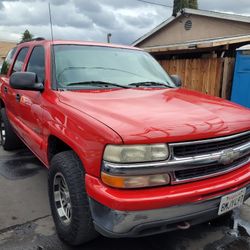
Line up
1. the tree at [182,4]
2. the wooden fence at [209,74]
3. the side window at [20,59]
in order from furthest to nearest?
the tree at [182,4] < the wooden fence at [209,74] < the side window at [20,59]

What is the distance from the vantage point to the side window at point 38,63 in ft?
11.9

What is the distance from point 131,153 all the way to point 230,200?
92cm

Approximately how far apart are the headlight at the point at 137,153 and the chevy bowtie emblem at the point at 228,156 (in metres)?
0.50

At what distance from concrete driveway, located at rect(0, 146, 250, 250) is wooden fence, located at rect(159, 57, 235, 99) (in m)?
5.54

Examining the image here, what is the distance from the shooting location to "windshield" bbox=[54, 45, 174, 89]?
10.8 feet

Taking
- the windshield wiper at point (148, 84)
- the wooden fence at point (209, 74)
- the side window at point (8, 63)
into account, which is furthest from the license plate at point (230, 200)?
the wooden fence at point (209, 74)

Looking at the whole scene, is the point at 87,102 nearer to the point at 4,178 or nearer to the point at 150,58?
the point at 150,58

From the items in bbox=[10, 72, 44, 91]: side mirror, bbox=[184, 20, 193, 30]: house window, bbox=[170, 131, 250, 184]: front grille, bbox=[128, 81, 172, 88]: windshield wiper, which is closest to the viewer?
bbox=[170, 131, 250, 184]: front grille

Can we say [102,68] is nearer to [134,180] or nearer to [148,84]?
[148,84]

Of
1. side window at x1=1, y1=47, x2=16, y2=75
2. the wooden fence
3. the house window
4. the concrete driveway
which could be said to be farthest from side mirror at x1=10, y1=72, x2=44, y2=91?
the house window

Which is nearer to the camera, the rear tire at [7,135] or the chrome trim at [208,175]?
the chrome trim at [208,175]

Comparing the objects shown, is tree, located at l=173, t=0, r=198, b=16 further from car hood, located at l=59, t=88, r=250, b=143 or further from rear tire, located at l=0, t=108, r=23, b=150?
car hood, located at l=59, t=88, r=250, b=143

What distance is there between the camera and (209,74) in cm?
905

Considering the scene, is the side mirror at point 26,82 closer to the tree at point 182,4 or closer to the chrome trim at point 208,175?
the chrome trim at point 208,175
